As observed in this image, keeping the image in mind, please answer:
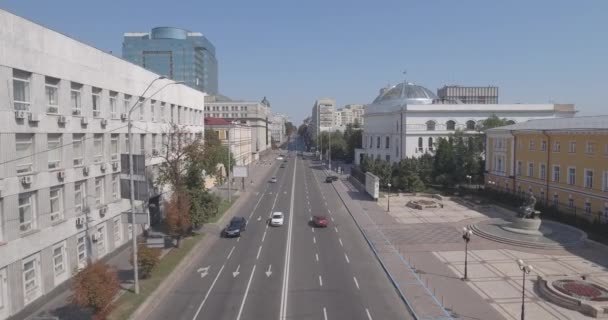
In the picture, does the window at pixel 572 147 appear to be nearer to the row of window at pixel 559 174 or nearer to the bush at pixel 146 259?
the row of window at pixel 559 174

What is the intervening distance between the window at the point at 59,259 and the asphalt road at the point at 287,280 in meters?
6.26

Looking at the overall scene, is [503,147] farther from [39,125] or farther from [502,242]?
[39,125]

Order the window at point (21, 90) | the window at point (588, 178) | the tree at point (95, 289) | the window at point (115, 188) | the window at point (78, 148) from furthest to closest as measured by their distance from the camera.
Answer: the window at point (588, 178), the window at point (115, 188), the window at point (78, 148), the window at point (21, 90), the tree at point (95, 289)

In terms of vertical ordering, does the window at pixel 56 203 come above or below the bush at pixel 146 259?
above

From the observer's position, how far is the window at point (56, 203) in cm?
2400

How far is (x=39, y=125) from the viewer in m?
22.2

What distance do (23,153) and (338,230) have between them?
26.1m

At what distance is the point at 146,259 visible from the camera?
2475 centimetres

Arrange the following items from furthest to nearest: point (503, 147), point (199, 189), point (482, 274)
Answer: point (503, 147)
point (199, 189)
point (482, 274)

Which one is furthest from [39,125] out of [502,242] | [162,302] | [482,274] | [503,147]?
[503,147]

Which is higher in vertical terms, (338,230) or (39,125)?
(39,125)

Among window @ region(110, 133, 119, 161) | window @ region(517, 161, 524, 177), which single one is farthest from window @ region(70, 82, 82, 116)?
window @ region(517, 161, 524, 177)

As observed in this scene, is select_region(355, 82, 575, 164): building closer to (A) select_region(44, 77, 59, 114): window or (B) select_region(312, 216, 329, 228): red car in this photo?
(B) select_region(312, 216, 329, 228): red car

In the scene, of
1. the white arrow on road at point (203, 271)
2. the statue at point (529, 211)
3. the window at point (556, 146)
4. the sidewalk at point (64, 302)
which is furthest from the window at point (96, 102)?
the window at point (556, 146)
